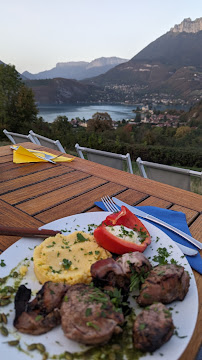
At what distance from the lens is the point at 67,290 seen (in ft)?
2.01

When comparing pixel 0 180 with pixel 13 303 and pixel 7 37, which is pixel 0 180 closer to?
pixel 13 303

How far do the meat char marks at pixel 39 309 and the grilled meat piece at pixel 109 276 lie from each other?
0.08 metres

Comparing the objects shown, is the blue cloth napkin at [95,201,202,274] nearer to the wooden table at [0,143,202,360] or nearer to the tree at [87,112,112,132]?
the wooden table at [0,143,202,360]

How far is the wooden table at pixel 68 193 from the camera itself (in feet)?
4.06

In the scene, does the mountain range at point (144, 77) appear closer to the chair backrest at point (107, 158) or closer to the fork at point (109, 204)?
the chair backrest at point (107, 158)

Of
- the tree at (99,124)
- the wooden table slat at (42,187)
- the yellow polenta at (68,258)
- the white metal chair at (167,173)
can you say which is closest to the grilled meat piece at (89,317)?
the yellow polenta at (68,258)

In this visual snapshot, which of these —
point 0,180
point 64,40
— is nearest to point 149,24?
point 64,40

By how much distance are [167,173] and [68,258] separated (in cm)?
181

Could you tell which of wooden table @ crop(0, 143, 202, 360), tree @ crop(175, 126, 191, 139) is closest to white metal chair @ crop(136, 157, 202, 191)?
wooden table @ crop(0, 143, 202, 360)

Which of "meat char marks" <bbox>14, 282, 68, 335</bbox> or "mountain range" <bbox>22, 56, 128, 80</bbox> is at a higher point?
"mountain range" <bbox>22, 56, 128, 80</bbox>

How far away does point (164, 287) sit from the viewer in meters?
0.61

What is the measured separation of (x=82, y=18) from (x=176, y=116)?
39.5ft

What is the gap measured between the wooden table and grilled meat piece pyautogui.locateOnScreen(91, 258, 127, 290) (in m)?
0.49

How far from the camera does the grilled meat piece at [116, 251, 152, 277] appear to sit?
663 millimetres
